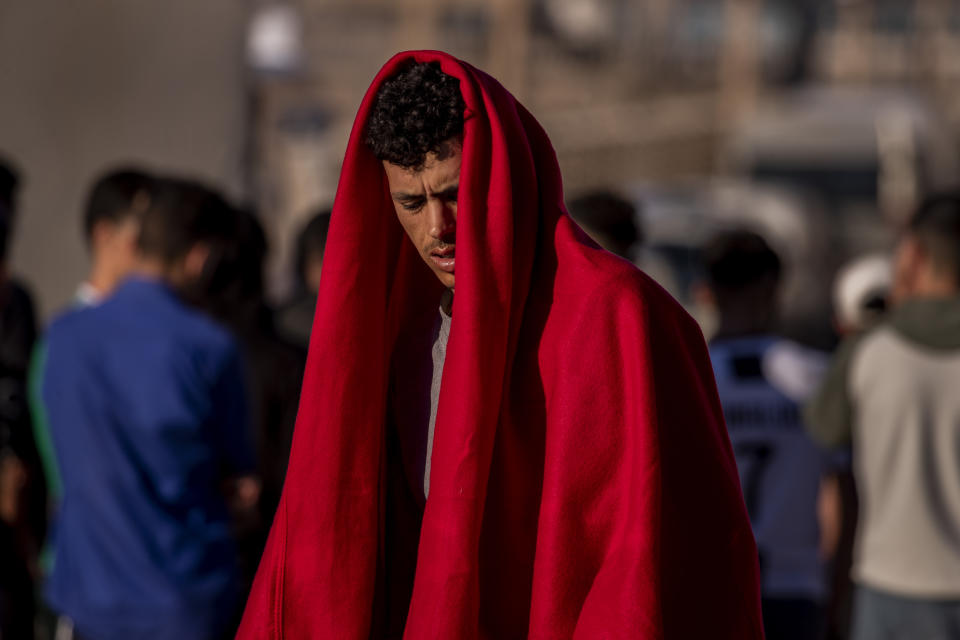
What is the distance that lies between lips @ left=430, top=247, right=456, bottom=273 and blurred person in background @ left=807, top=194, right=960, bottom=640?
2.27 metres

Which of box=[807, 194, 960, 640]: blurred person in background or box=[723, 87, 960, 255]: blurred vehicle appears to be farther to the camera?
box=[723, 87, 960, 255]: blurred vehicle

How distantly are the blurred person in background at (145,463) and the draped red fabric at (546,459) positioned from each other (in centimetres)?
148

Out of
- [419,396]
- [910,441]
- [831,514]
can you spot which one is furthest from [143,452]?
[831,514]

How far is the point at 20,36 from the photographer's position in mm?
6621

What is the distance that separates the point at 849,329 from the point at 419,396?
10.4ft

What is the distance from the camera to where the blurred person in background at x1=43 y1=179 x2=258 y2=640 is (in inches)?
148

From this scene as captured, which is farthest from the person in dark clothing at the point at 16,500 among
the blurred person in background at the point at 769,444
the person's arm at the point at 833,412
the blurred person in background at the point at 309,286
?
the person's arm at the point at 833,412

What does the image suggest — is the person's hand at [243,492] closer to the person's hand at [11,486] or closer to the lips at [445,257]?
the person's hand at [11,486]

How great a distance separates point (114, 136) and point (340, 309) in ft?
16.8

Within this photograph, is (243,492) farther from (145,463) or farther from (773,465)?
(773,465)

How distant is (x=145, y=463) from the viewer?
3.80 metres

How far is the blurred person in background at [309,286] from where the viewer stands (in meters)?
4.69

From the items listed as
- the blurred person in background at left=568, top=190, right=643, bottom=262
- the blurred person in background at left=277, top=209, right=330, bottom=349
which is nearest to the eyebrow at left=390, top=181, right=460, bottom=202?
the blurred person in background at left=568, top=190, right=643, bottom=262

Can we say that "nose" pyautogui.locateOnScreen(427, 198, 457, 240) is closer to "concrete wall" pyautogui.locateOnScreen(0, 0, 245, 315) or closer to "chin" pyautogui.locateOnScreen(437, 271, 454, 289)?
"chin" pyautogui.locateOnScreen(437, 271, 454, 289)
